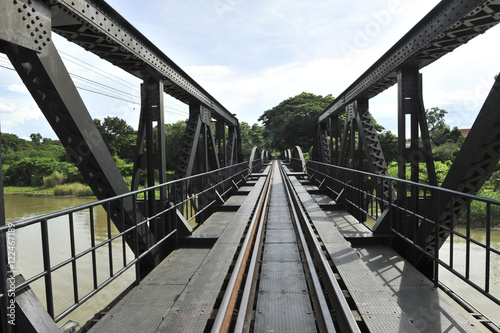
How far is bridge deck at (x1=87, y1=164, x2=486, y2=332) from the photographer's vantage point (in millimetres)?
3123

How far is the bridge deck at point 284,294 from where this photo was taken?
10.2ft

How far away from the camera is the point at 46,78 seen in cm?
361

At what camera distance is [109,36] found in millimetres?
4781

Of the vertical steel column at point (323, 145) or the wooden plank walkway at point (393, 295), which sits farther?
the vertical steel column at point (323, 145)

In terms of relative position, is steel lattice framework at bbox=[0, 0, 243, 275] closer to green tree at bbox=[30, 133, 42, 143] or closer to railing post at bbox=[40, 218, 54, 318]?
railing post at bbox=[40, 218, 54, 318]

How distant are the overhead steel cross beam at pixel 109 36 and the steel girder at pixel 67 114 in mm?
681

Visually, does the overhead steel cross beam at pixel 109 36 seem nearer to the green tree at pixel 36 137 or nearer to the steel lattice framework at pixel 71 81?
the steel lattice framework at pixel 71 81

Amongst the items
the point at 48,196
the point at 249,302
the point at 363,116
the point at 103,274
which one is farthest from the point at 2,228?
the point at 48,196

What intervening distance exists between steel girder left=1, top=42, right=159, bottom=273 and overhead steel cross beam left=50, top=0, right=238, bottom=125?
2.23ft

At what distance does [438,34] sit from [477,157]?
2014mm

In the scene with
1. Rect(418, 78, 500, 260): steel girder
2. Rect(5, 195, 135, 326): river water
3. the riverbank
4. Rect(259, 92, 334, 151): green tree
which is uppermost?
Rect(259, 92, 334, 151): green tree

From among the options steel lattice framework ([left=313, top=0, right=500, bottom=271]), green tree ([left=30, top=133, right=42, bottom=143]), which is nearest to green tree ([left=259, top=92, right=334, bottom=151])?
steel lattice framework ([left=313, top=0, right=500, bottom=271])

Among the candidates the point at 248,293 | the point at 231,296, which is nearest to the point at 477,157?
the point at 248,293

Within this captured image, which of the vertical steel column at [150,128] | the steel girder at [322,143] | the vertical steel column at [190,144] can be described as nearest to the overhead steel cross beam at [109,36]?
the vertical steel column at [150,128]
